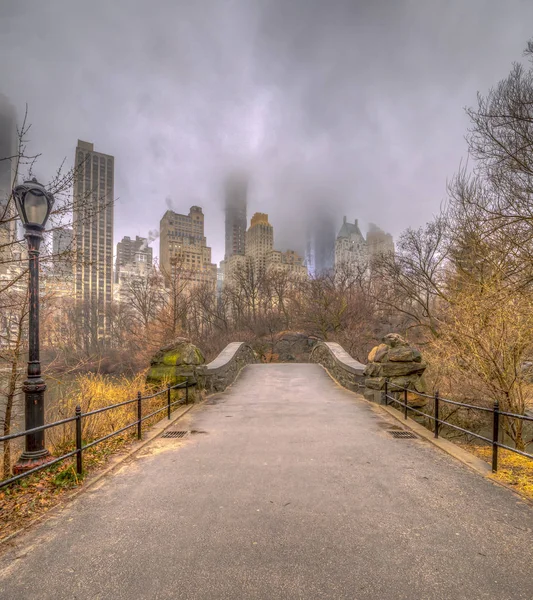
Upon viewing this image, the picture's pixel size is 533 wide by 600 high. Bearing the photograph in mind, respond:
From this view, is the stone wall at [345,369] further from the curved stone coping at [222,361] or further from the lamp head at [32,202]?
the lamp head at [32,202]

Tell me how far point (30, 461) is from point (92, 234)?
42955mm

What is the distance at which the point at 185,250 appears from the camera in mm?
38156

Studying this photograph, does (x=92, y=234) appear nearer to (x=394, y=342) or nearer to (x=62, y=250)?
(x=62, y=250)

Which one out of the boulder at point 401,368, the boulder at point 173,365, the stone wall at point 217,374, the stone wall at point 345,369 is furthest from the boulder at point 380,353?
the boulder at point 173,365

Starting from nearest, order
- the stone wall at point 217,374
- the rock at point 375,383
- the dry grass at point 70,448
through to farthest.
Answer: the dry grass at point 70,448
the rock at point 375,383
the stone wall at point 217,374

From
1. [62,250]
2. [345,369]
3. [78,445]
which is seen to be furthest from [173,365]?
[345,369]

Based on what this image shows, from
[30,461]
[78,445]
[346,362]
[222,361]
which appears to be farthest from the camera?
[222,361]

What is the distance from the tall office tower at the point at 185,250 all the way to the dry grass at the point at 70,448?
468 inches

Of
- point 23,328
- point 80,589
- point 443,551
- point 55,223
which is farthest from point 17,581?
point 23,328

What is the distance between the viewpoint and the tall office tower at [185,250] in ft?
65.2

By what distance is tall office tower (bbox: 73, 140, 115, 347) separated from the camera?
563 centimetres

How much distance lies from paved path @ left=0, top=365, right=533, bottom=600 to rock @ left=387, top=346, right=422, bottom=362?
3166mm

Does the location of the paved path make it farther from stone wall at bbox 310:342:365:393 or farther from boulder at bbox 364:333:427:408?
stone wall at bbox 310:342:365:393

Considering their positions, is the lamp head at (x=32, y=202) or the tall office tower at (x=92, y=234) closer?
the lamp head at (x=32, y=202)
